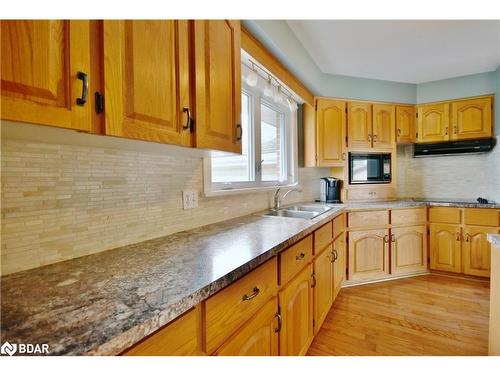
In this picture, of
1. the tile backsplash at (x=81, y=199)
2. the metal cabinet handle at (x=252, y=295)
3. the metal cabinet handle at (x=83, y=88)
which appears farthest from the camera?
the metal cabinet handle at (x=252, y=295)

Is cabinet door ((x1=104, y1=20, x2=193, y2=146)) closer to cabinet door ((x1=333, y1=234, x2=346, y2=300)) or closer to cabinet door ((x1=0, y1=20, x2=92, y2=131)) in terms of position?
cabinet door ((x1=0, y1=20, x2=92, y2=131))

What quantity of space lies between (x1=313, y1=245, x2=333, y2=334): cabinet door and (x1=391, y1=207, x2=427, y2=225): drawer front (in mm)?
1192

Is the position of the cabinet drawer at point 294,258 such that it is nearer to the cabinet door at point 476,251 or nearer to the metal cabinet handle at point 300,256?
the metal cabinet handle at point 300,256

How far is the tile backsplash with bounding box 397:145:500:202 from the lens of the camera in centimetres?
300

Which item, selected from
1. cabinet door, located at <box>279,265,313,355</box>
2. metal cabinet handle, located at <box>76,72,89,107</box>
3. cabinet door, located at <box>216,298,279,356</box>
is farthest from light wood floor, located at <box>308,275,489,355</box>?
metal cabinet handle, located at <box>76,72,89,107</box>

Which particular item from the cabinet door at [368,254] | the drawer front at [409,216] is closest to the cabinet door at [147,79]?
the cabinet door at [368,254]

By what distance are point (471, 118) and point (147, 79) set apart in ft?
11.9

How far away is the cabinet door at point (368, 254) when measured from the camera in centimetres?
265

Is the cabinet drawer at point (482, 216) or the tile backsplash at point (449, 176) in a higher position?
the tile backsplash at point (449, 176)

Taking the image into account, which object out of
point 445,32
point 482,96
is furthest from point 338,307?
point 482,96

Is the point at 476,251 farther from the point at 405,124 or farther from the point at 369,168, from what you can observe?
the point at 405,124

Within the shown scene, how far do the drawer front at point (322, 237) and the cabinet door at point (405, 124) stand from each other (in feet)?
6.31
